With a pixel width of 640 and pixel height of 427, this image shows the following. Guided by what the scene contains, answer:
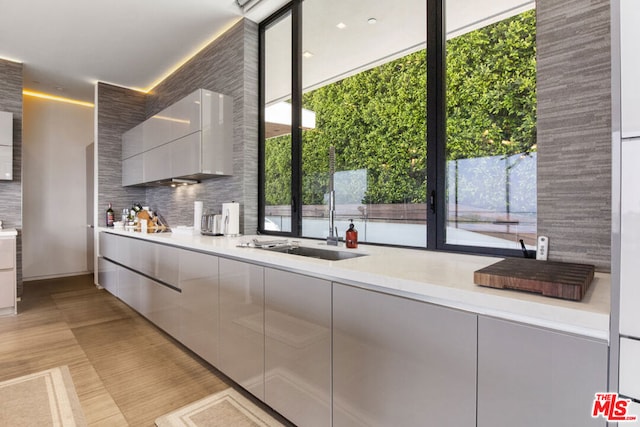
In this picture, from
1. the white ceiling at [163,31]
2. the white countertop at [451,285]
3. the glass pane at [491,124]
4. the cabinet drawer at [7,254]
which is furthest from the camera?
the cabinet drawer at [7,254]

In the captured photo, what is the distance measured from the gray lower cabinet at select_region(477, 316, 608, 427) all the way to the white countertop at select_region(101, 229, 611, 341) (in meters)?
0.03

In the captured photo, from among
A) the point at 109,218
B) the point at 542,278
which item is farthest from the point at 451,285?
the point at 109,218

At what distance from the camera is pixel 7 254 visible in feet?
11.1

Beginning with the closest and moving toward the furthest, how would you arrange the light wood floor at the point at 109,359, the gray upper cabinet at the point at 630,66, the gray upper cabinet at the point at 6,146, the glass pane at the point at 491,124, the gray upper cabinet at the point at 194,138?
the gray upper cabinet at the point at 630,66, the glass pane at the point at 491,124, the light wood floor at the point at 109,359, the gray upper cabinet at the point at 194,138, the gray upper cabinet at the point at 6,146

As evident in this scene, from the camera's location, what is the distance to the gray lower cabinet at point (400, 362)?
102cm

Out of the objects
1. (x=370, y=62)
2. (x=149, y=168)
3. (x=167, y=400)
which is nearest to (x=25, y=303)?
(x=149, y=168)

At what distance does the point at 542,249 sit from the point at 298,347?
1148mm

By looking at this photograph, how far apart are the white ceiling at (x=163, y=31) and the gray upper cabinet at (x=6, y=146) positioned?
732mm

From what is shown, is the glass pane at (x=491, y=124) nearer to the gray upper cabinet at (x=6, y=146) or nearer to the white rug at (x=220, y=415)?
the white rug at (x=220, y=415)

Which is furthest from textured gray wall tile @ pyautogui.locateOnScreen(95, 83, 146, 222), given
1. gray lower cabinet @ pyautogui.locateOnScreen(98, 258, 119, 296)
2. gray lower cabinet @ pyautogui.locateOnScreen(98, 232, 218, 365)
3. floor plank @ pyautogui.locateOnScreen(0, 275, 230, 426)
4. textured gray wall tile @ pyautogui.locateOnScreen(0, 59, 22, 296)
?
floor plank @ pyautogui.locateOnScreen(0, 275, 230, 426)

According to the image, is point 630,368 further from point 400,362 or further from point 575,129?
point 575,129

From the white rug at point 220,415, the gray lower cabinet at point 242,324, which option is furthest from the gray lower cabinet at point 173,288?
the white rug at point 220,415

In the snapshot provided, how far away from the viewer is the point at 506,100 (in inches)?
63.9

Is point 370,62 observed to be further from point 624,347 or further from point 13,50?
point 13,50
